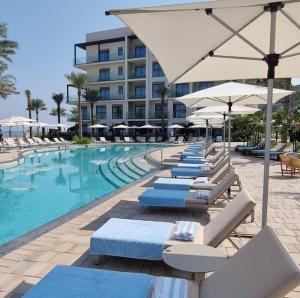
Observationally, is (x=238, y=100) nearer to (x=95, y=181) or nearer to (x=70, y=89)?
(x=95, y=181)

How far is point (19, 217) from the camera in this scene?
759cm

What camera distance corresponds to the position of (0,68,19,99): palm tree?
903 inches

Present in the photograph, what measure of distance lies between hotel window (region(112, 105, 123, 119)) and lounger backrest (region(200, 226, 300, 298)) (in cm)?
4275

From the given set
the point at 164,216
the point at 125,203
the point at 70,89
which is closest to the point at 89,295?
the point at 164,216

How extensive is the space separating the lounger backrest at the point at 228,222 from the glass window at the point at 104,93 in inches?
1676

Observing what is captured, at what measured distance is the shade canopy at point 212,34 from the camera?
283 cm

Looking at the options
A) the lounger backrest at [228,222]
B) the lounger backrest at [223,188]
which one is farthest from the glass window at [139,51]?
the lounger backrest at [228,222]

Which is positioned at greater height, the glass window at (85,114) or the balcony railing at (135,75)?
the balcony railing at (135,75)

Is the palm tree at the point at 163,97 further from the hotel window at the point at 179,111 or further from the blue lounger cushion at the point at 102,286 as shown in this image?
the blue lounger cushion at the point at 102,286

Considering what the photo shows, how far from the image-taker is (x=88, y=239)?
180 inches

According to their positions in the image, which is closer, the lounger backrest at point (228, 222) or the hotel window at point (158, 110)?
the lounger backrest at point (228, 222)

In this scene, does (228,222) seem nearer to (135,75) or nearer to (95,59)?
(135,75)

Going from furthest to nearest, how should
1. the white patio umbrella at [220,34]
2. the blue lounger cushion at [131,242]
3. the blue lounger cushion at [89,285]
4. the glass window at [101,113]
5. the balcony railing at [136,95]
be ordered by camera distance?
1. the glass window at [101,113]
2. the balcony railing at [136,95]
3. the blue lounger cushion at [131,242]
4. the white patio umbrella at [220,34]
5. the blue lounger cushion at [89,285]

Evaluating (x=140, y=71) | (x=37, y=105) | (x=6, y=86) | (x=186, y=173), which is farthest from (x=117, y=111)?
(x=186, y=173)
